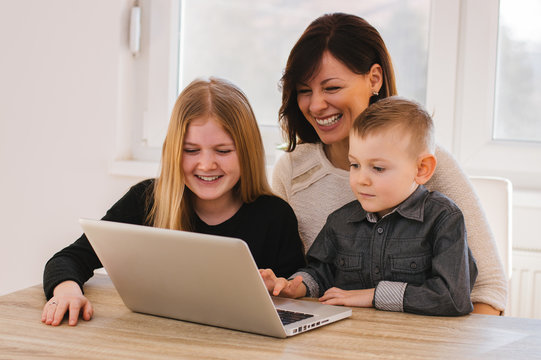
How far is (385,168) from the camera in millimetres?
1289

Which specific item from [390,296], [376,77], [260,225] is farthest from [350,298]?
[376,77]

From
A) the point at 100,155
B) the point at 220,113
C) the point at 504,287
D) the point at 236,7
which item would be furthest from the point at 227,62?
the point at 504,287

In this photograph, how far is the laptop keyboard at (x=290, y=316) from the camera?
105 cm

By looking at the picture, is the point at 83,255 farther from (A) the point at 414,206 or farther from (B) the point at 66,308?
(A) the point at 414,206

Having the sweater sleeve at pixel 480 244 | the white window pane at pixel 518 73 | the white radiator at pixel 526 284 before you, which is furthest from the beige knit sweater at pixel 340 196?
the white window pane at pixel 518 73

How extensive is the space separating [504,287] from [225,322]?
0.71 m

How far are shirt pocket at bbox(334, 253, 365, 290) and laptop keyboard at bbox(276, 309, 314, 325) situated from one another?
0.29m

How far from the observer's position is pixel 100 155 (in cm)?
256

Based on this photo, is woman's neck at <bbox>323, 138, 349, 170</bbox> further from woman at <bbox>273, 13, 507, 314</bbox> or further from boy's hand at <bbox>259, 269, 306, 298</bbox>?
boy's hand at <bbox>259, 269, 306, 298</bbox>

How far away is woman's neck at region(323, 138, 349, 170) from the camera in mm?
1693

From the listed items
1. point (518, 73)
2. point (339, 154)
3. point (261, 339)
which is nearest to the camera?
point (261, 339)

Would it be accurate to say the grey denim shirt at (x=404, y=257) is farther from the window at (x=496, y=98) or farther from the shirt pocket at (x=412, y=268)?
the window at (x=496, y=98)

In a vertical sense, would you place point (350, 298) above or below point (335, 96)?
below

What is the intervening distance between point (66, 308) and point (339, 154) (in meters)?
0.85
